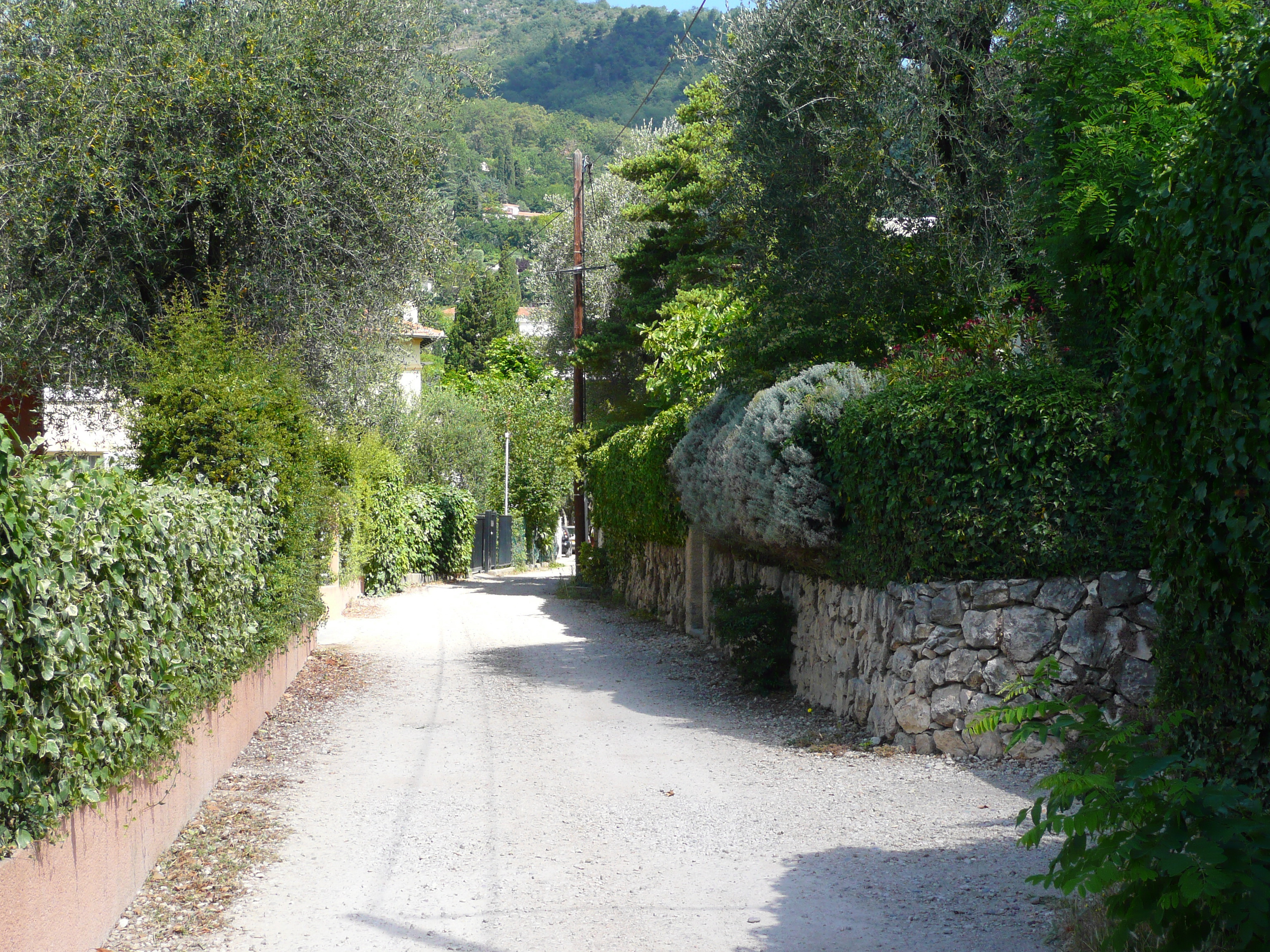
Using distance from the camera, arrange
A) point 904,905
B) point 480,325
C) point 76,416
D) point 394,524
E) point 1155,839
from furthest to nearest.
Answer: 1. point 480,325
2. point 394,524
3. point 76,416
4. point 904,905
5. point 1155,839

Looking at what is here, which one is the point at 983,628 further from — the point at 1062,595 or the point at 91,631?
the point at 91,631

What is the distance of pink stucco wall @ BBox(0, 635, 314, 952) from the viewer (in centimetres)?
384

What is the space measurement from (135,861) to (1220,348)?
213 inches

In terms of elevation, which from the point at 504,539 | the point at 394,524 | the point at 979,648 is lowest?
the point at 979,648

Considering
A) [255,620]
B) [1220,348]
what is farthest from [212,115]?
[1220,348]

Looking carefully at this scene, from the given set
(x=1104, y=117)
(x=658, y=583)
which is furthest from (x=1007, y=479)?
(x=658, y=583)

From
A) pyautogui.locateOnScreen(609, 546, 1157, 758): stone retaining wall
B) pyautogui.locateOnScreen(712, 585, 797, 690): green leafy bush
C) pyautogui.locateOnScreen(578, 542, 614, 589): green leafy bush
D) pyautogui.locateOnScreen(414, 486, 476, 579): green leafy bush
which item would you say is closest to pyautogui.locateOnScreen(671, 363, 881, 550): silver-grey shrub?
pyautogui.locateOnScreen(712, 585, 797, 690): green leafy bush

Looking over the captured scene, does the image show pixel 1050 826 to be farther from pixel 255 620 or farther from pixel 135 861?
pixel 255 620

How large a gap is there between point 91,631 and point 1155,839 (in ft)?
13.7

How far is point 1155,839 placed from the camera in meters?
3.50

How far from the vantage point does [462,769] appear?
27.0 feet

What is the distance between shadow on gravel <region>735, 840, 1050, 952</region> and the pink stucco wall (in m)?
2.82

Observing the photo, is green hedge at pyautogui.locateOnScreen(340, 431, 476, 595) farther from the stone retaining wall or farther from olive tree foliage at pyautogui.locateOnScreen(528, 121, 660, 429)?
the stone retaining wall

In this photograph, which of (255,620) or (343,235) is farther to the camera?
(343,235)
